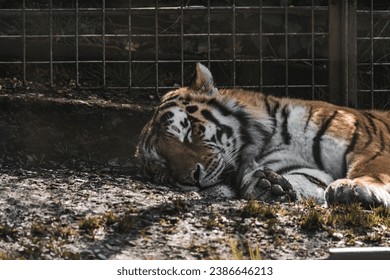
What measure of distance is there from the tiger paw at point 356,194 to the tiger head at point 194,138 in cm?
45

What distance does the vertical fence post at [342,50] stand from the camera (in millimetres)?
4562

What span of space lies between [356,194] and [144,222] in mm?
690

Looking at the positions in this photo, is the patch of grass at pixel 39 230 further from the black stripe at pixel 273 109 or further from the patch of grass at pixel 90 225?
the black stripe at pixel 273 109

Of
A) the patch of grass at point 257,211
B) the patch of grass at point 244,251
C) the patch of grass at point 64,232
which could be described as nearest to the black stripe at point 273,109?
the patch of grass at point 257,211

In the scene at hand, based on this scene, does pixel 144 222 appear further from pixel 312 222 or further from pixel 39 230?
pixel 312 222

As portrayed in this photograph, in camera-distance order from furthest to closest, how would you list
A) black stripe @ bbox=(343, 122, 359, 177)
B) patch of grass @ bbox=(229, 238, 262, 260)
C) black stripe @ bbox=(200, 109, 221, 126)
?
black stripe @ bbox=(200, 109, 221, 126) < black stripe @ bbox=(343, 122, 359, 177) < patch of grass @ bbox=(229, 238, 262, 260)

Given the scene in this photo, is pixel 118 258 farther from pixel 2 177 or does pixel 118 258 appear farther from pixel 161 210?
pixel 2 177

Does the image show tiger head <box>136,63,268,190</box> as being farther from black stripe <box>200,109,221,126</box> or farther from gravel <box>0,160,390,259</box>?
gravel <box>0,160,390,259</box>

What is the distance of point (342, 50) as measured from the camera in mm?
4582

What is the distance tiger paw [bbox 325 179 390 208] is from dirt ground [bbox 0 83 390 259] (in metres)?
0.05

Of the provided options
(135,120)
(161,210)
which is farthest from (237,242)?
(135,120)

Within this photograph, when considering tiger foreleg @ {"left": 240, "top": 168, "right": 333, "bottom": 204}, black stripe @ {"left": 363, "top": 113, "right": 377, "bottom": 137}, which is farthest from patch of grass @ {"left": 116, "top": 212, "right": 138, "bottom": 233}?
black stripe @ {"left": 363, "top": 113, "right": 377, "bottom": 137}

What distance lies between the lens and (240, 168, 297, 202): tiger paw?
11.0 ft

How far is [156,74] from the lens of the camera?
175 inches
